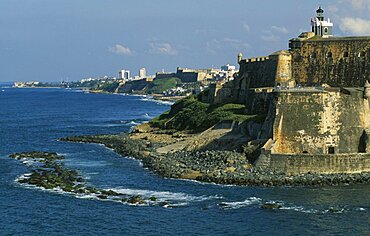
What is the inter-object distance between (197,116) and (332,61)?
17.2 meters

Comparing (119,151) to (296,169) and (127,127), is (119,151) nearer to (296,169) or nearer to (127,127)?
(296,169)

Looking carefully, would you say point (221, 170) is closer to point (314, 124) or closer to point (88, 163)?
point (314, 124)

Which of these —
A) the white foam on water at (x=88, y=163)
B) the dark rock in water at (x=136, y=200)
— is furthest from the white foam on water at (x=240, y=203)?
the white foam on water at (x=88, y=163)

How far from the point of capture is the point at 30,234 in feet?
107

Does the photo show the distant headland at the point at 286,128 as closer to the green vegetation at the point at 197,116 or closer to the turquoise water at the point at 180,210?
the green vegetation at the point at 197,116

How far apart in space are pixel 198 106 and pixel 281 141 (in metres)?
27.2

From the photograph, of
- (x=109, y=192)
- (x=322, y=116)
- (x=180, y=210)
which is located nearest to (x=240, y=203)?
(x=180, y=210)

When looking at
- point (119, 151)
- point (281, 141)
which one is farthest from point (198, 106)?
point (281, 141)

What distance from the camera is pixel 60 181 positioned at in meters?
45.2

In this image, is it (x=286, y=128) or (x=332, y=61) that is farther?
(x=332, y=61)

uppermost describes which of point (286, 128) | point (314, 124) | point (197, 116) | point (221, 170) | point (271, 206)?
point (314, 124)

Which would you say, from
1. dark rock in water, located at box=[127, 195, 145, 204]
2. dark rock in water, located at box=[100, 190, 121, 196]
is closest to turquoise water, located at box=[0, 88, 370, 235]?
dark rock in water, located at box=[127, 195, 145, 204]

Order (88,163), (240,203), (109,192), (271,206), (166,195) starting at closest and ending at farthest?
(271,206)
(240,203)
(166,195)
(109,192)
(88,163)

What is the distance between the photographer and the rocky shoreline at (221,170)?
139 ft
